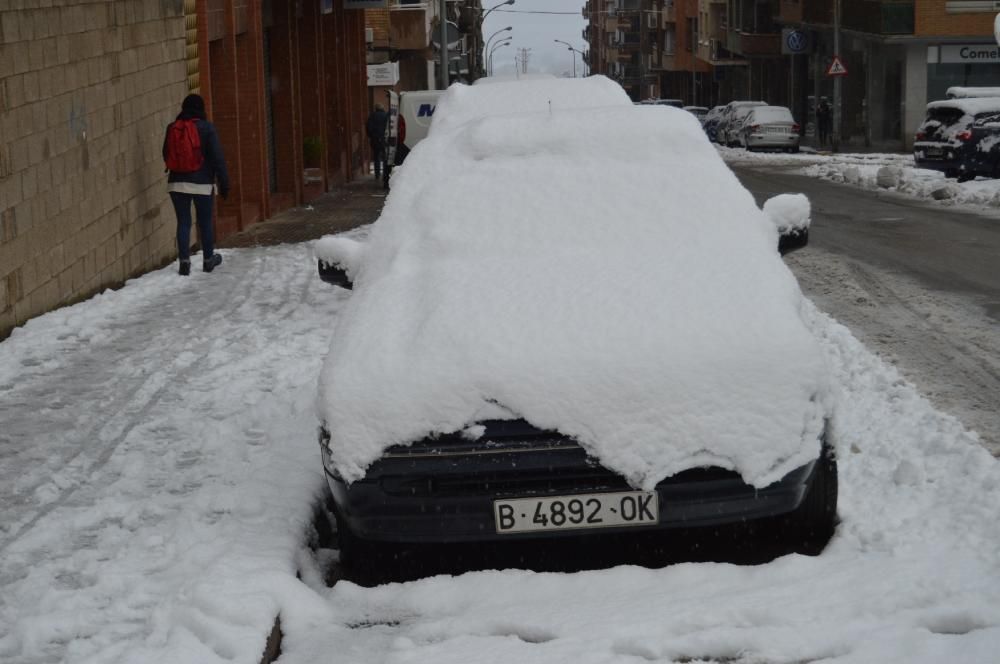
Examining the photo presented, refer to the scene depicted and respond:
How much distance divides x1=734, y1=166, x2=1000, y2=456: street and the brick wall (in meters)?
26.7

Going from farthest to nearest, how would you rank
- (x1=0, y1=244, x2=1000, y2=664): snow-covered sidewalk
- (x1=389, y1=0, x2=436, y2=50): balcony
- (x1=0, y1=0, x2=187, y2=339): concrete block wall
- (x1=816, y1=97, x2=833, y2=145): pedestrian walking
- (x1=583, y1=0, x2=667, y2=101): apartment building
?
(x1=583, y1=0, x2=667, y2=101): apartment building → (x1=816, y1=97, x2=833, y2=145): pedestrian walking → (x1=389, y1=0, x2=436, y2=50): balcony → (x1=0, y1=0, x2=187, y2=339): concrete block wall → (x1=0, y1=244, x2=1000, y2=664): snow-covered sidewalk

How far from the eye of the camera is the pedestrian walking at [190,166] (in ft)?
45.9

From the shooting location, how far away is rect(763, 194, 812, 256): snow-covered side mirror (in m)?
6.48

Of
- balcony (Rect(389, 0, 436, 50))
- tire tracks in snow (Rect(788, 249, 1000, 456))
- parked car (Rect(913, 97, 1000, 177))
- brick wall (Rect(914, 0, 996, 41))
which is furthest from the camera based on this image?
brick wall (Rect(914, 0, 996, 41))

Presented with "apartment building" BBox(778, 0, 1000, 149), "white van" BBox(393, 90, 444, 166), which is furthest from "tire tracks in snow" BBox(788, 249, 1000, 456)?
"apartment building" BBox(778, 0, 1000, 149)

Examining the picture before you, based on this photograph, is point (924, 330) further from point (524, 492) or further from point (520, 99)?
point (524, 492)

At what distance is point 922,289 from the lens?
42.0ft

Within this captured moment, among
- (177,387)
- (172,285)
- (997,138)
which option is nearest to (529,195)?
(177,387)

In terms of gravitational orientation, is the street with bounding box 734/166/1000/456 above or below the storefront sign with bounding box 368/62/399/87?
below

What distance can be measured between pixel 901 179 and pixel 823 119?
27.4 m

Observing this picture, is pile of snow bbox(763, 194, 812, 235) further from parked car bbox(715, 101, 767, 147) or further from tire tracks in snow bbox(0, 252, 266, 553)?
parked car bbox(715, 101, 767, 147)

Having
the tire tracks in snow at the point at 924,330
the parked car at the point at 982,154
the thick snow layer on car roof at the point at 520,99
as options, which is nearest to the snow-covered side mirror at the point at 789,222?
the tire tracks in snow at the point at 924,330

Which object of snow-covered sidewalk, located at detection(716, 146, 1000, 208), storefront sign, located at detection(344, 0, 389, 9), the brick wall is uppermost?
storefront sign, located at detection(344, 0, 389, 9)

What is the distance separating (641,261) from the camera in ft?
19.2
